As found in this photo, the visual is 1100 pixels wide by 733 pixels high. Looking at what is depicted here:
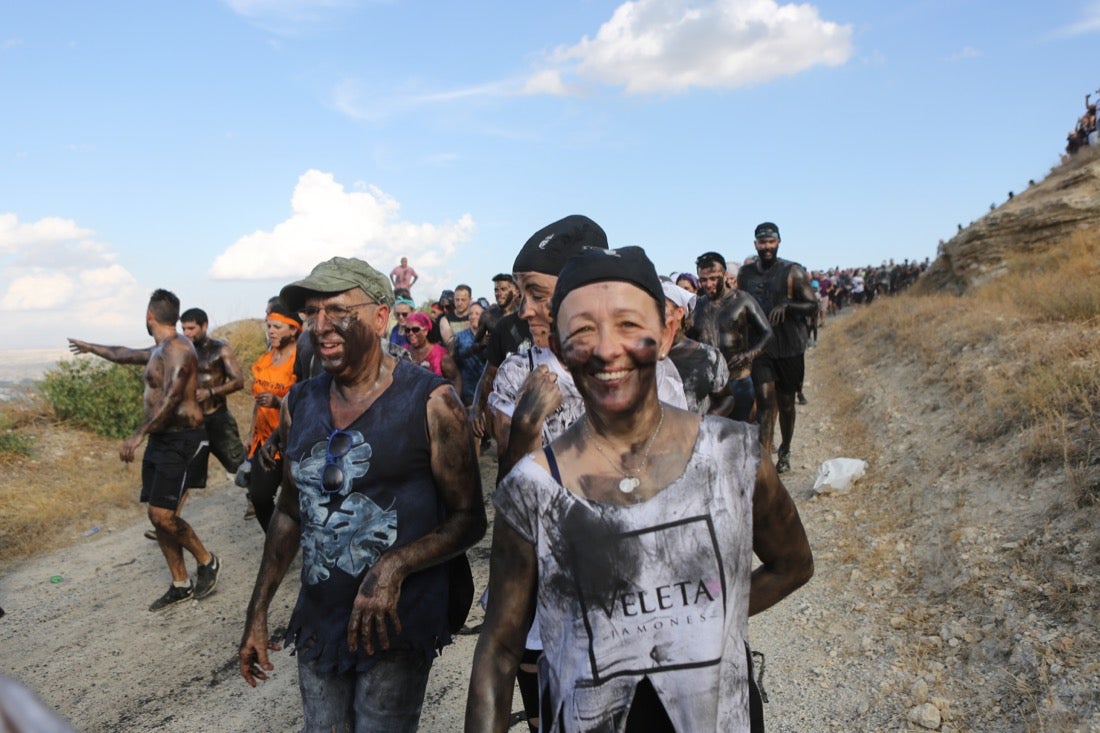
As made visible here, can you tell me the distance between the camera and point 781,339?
7.78 m

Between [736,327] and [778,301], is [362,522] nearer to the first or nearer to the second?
[736,327]

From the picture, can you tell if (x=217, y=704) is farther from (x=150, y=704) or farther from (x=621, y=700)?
(x=621, y=700)

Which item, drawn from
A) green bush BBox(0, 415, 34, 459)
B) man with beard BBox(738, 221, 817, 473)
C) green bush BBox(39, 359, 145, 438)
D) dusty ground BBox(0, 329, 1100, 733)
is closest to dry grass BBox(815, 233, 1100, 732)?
dusty ground BBox(0, 329, 1100, 733)

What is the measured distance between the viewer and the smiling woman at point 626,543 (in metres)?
1.59

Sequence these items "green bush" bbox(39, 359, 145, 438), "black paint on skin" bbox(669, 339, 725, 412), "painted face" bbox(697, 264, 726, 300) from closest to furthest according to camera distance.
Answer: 1. "black paint on skin" bbox(669, 339, 725, 412)
2. "painted face" bbox(697, 264, 726, 300)
3. "green bush" bbox(39, 359, 145, 438)

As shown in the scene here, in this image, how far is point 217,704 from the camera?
444 centimetres

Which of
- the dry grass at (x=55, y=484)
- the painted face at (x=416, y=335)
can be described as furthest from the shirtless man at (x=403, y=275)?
the painted face at (x=416, y=335)

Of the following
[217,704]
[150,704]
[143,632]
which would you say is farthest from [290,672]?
[143,632]

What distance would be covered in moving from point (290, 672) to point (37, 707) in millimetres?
4628

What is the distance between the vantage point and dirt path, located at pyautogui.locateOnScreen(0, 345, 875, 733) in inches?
164

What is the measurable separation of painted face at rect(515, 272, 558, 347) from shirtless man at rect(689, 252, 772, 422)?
4.06 meters

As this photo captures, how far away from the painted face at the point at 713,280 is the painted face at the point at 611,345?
5172mm

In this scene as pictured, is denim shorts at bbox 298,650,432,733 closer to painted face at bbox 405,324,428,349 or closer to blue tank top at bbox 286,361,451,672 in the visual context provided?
blue tank top at bbox 286,361,451,672

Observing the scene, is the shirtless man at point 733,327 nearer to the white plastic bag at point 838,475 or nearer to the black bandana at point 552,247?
the white plastic bag at point 838,475
